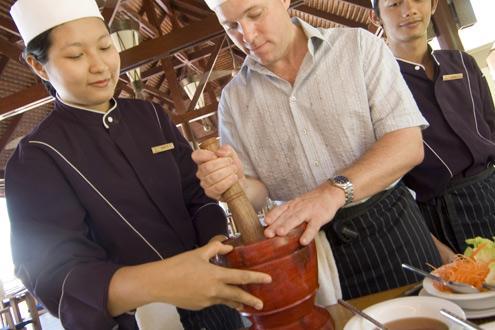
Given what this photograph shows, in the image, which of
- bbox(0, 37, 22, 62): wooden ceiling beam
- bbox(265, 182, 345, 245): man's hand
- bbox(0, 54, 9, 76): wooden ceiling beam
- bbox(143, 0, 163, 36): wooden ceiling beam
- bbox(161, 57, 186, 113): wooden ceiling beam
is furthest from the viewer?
bbox(143, 0, 163, 36): wooden ceiling beam

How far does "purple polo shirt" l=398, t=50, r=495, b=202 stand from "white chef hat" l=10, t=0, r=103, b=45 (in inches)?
56.2

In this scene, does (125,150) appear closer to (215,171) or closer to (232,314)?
(215,171)

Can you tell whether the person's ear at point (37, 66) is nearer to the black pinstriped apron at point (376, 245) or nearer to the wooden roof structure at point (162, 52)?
the black pinstriped apron at point (376, 245)

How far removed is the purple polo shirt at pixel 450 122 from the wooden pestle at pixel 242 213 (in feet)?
3.90

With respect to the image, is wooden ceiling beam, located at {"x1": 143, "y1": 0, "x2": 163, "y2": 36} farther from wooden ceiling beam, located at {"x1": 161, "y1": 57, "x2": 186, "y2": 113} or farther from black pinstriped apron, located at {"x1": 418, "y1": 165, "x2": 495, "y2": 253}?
black pinstriped apron, located at {"x1": 418, "y1": 165, "x2": 495, "y2": 253}

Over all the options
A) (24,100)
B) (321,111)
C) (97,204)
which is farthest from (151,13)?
(97,204)

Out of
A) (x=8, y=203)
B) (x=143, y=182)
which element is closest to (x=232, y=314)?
(x=143, y=182)

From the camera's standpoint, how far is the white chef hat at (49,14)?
55.2 inches

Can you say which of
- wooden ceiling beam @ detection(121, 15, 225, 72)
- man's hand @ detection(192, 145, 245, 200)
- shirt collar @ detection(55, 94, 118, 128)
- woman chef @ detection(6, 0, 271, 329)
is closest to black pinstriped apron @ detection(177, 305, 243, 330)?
woman chef @ detection(6, 0, 271, 329)

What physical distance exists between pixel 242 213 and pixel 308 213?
154 mm

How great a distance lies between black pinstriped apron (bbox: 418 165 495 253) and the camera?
1.98m

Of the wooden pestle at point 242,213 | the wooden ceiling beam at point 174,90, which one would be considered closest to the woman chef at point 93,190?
the wooden pestle at point 242,213

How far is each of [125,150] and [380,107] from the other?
84 cm

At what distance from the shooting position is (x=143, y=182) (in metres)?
1.43
